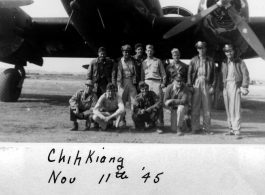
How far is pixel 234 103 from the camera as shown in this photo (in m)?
6.09

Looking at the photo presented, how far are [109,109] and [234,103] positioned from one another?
8.48 feet

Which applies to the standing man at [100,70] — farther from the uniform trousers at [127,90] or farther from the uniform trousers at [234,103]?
the uniform trousers at [234,103]

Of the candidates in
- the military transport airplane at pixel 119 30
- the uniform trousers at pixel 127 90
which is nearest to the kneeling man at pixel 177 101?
the uniform trousers at pixel 127 90

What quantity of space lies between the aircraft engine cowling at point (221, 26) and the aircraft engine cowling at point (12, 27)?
5667 millimetres

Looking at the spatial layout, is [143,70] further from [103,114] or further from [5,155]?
[5,155]

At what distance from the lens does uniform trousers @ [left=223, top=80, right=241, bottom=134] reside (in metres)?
6.07

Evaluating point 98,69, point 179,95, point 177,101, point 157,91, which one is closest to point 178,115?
point 177,101

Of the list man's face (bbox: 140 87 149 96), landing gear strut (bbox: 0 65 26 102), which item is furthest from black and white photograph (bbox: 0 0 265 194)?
landing gear strut (bbox: 0 65 26 102)

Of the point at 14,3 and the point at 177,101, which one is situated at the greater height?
the point at 14,3

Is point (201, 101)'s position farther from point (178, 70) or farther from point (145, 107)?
point (145, 107)

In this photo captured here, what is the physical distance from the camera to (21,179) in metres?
4.07

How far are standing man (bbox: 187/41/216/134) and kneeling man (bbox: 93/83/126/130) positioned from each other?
1.54m

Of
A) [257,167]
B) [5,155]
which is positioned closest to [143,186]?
[257,167]

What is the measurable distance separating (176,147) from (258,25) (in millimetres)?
6721
